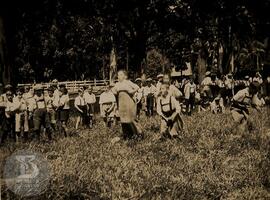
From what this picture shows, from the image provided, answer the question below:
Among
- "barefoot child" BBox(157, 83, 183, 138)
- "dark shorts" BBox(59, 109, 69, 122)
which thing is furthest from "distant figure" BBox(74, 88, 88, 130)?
"barefoot child" BBox(157, 83, 183, 138)

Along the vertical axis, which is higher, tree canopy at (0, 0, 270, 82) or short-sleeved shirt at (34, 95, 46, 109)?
tree canopy at (0, 0, 270, 82)

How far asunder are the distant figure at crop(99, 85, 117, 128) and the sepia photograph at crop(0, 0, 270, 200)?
0.15ft

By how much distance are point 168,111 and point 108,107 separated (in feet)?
18.6

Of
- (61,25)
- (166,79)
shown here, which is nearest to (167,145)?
(166,79)

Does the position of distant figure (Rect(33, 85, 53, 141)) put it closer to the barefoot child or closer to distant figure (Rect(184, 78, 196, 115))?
the barefoot child

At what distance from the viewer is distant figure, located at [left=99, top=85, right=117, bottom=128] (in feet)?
61.0

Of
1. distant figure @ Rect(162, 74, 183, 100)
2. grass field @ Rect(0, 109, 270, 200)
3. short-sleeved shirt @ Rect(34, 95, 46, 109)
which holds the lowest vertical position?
grass field @ Rect(0, 109, 270, 200)

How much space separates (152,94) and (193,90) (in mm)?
1855

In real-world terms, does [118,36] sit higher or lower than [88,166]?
higher

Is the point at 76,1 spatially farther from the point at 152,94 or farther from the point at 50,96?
the point at 50,96

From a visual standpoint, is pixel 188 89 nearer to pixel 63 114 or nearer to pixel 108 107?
pixel 108 107

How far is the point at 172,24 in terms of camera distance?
105 ft

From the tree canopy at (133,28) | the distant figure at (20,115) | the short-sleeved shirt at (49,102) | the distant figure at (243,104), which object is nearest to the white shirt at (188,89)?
the tree canopy at (133,28)

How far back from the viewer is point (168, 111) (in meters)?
14.2
